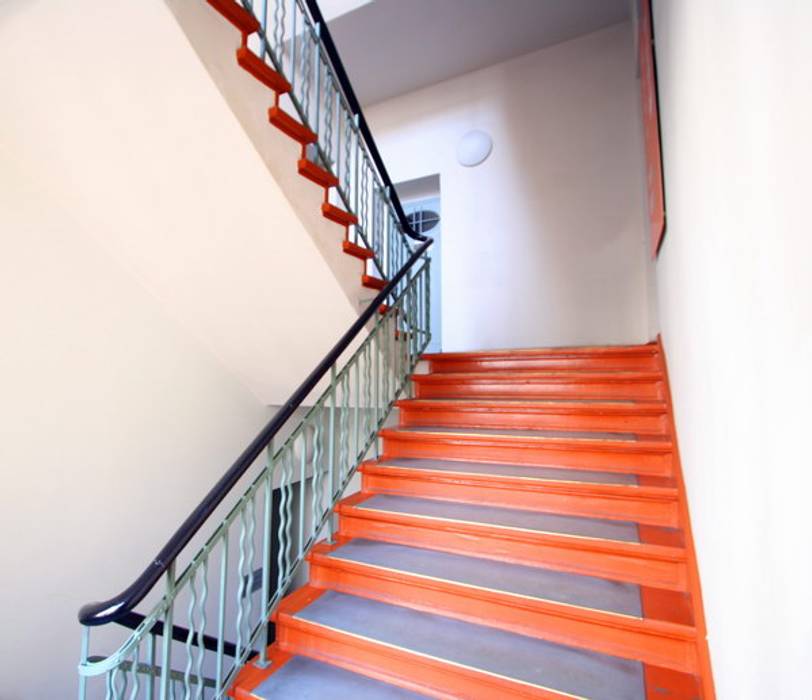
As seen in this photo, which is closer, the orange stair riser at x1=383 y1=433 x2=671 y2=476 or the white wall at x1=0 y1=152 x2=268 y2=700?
the orange stair riser at x1=383 y1=433 x2=671 y2=476

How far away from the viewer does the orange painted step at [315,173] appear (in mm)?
2033

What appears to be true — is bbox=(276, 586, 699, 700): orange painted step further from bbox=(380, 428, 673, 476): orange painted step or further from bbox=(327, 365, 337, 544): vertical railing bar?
bbox=(380, 428, 673, 476): orange painted step

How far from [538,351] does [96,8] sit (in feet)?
9.04

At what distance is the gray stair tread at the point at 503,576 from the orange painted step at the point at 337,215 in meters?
1.65

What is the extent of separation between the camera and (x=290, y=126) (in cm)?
193

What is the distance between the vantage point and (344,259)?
2381mm

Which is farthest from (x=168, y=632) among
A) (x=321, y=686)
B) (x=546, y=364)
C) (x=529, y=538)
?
(x=546, y=364)

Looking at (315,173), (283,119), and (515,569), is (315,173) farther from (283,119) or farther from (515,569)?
(515,569)

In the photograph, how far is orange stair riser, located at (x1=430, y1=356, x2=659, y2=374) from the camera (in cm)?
268

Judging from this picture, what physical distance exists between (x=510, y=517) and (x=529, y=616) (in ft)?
1.38

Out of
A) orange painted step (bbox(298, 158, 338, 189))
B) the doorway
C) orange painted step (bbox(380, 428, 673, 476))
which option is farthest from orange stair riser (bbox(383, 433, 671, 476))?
the doorway

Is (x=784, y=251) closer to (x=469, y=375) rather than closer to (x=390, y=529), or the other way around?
(x=390, y=529)

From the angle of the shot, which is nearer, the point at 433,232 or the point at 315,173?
the point at 315,173

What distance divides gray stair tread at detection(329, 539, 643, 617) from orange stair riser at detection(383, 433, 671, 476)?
1.91 feet
